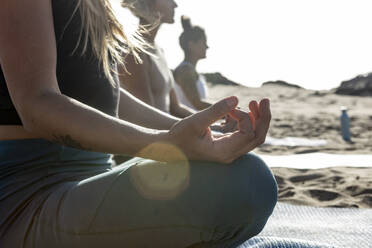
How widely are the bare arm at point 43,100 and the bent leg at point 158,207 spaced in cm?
8

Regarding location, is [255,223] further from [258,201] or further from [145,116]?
[145,116]

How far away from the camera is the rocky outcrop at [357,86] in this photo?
15.6 metres

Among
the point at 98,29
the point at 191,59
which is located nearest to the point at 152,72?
the point at 98,29

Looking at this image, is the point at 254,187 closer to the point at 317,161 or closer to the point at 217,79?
the point at 317,161

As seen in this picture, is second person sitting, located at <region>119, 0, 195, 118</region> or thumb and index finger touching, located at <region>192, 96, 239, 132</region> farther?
second person sitting, located at <region>119, 0, 195, 118</region>

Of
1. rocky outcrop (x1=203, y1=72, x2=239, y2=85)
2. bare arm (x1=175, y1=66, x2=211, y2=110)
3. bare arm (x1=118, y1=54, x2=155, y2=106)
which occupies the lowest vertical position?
rocky outcrop (x1=203, y1=72, x2=239, y2=85)

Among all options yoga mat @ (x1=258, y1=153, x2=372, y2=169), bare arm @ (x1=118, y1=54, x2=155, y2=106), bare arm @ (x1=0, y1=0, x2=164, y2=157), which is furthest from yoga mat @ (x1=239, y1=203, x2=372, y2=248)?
yoga mat @ (x1=258, y1=153, x2=372, y2=169)

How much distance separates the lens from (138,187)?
1.12 m

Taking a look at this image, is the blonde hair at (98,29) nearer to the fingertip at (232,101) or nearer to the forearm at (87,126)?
the forearm at (87,126)

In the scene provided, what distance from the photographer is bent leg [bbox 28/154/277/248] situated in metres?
1.09

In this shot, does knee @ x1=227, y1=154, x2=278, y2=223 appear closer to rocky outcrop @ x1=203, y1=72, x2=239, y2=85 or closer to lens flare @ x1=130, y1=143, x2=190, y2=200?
lens flare @ x1=130, y1=143, x2=190, y2=200

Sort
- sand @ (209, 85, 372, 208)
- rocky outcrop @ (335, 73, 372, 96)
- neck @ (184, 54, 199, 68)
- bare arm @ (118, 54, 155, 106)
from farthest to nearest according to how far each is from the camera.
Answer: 1. rocky outcrop @ (335, 73, 372, 96)
2. neck @ (184, 54, 199, 68)
3. sand @ (209, 85, 372, 208)
4. bare arm @ (118, 54, 155, 106)

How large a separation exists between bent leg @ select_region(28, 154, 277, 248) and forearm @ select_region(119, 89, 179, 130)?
663 millimetres

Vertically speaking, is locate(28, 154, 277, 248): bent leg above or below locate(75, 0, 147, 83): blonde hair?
below
